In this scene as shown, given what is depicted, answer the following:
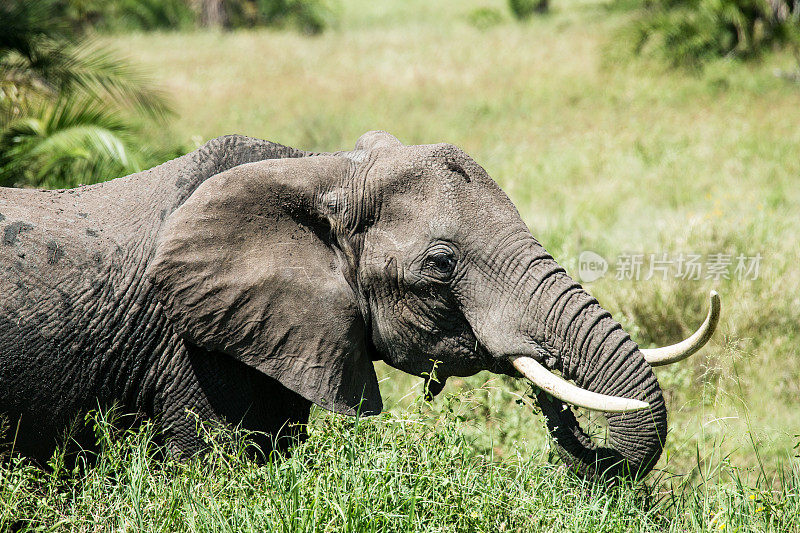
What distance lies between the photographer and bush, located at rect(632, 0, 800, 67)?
48.0ft

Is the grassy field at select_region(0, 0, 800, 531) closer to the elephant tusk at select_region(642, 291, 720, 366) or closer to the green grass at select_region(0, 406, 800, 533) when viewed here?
the green grass at select_region(0, 406, 800, 533)

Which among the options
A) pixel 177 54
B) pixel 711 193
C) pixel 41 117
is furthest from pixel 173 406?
pixel 177 54

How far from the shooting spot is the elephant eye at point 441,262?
347 centimetres

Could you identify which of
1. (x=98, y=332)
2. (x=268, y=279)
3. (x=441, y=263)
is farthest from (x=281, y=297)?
(x=98, y=332)

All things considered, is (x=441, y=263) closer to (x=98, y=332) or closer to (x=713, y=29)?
(x=98, y=332)

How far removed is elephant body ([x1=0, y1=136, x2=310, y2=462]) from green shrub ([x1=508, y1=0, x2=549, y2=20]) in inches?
1005

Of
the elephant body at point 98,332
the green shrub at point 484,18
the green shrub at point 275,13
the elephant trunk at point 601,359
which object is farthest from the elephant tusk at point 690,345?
the green shrub at point 275,13

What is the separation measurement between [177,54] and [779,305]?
59.7 feet

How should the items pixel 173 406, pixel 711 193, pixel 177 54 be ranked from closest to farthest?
pixel 173 406 < pixel 711 193 < pixel 177 54

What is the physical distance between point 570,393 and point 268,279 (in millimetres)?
1268

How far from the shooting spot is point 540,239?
27.7 ft

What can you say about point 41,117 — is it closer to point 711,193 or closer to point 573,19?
point 711,193

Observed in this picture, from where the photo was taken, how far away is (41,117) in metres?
8.15

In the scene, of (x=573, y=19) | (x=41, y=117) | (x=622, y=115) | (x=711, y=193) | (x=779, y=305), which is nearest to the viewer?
(x=779, y=305)
